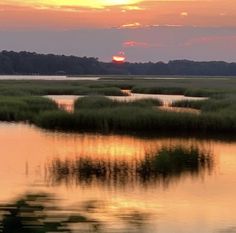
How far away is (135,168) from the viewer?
629 inches

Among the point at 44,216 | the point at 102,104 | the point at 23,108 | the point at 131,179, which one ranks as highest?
the point at 44,216

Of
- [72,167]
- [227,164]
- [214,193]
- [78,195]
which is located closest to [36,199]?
[78,195]

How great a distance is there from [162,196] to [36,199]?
941cm

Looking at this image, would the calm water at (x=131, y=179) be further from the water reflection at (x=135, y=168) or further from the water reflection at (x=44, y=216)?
the water reflection at (x=44, y=216)

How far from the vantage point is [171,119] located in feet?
84.7

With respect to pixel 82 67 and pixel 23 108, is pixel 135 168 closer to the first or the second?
pixel 23 108

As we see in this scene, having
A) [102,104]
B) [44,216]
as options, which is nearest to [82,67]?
[102,104]

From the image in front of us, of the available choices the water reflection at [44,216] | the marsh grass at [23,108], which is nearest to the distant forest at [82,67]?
the marsh grass at [23,108]

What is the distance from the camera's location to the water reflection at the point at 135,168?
47.6 ft

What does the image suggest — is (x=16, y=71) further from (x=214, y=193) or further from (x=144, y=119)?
(x=214, y=193)

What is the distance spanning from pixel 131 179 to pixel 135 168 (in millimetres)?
1443

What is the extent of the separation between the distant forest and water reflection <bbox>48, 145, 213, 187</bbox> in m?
130

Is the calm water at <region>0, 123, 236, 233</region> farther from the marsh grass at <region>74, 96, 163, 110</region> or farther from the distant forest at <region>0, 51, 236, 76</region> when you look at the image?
the distant forest at <region>0, 51, 236, 76</region>

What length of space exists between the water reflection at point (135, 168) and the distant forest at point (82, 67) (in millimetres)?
129588
